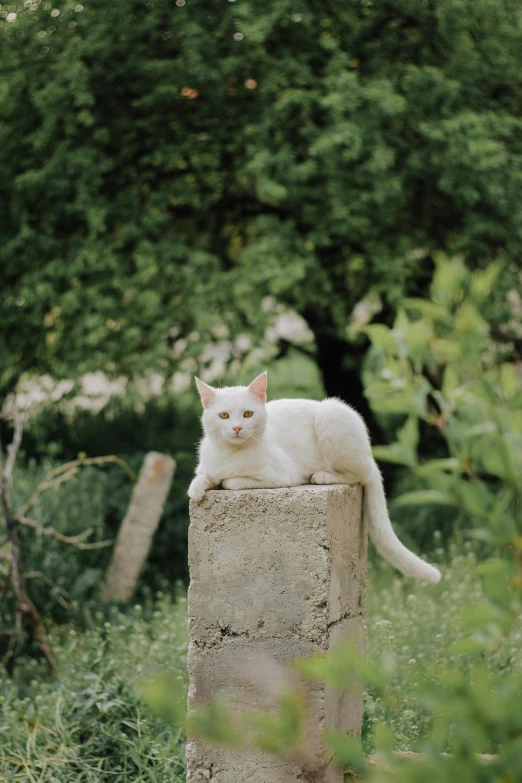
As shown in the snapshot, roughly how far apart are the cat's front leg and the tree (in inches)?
134

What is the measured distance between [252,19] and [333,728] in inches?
208

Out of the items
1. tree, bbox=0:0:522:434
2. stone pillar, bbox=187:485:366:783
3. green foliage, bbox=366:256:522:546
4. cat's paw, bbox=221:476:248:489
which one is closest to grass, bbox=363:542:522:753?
stone pillar, bbox=187:485:366:783

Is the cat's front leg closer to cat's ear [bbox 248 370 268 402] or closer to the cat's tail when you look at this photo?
cat's ear [bbox 248 370 268 402]

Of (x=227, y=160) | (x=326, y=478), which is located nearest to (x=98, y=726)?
(x=326, y=478)

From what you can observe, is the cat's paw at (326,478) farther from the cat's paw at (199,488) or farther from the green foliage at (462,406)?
the green foliage at (462,406)

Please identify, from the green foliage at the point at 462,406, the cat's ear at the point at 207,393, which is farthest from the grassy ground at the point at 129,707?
the green foliage at the point at 462,406

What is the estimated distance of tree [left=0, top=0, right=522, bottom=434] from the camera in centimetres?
673

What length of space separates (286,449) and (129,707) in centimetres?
171

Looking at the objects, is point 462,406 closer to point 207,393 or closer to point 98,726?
point 207,393

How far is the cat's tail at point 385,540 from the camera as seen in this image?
3262 millimetres

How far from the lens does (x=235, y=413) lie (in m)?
3.10

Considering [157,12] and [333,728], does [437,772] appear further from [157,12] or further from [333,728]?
[157,12]

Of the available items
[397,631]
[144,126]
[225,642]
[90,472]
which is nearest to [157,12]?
[144,126]

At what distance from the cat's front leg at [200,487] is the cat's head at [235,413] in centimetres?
15
